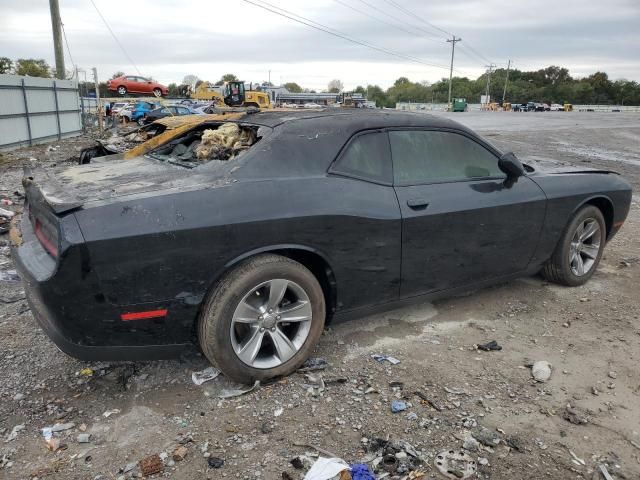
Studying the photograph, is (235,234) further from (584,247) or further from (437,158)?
(584,247)

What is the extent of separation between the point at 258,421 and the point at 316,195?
4.19 feet

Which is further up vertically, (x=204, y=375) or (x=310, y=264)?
(x=310, y=264)

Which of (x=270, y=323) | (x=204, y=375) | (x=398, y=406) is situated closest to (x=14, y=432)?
(x=204, y=375)

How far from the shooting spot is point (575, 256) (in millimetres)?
4500

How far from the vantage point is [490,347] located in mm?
3484

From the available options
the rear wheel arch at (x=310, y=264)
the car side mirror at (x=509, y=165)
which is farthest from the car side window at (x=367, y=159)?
the car side mirror at (x=509, y=165)

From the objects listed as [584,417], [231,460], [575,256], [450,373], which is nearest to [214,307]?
[231,460]

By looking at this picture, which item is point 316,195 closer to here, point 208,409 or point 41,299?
point 208,409

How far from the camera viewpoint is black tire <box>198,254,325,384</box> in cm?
267

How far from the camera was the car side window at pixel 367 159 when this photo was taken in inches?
125

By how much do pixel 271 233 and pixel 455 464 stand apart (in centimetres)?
146

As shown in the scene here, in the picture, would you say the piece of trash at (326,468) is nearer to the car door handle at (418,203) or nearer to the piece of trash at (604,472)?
the piece of trash at (604,472)

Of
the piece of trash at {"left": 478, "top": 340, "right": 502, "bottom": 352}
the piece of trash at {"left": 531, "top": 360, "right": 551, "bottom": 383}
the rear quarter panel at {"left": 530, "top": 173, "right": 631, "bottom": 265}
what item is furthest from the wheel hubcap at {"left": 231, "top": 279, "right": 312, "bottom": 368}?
the rear quarter panel at {"left": 530, "top": 173, "right": 631, "bottom": 265}

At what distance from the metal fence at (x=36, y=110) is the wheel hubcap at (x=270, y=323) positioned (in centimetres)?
1510
